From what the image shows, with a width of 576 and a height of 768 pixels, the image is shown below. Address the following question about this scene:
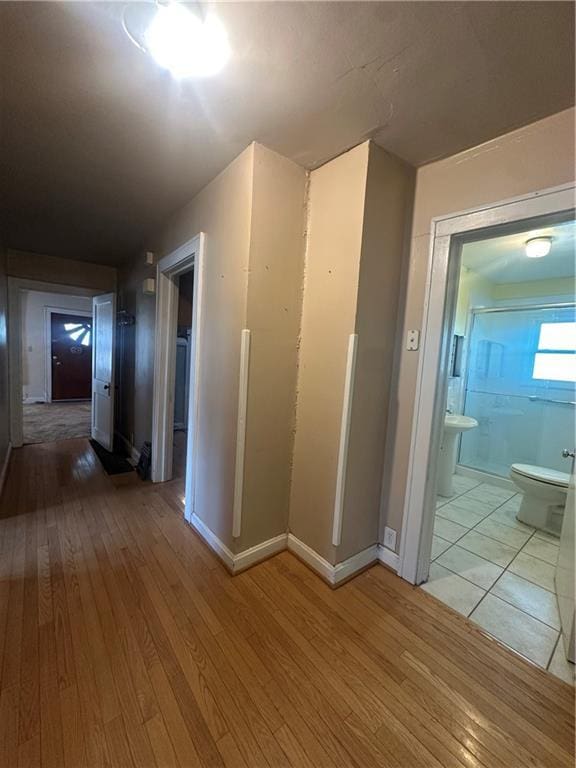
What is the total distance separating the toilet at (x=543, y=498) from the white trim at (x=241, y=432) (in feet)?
7.55

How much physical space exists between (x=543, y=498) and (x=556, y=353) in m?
1.62

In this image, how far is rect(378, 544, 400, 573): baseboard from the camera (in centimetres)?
179

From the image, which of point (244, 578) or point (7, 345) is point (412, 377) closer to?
point (244, 578)

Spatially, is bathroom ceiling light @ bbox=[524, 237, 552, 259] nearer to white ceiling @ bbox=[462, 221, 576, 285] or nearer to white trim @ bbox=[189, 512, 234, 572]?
white ceiling @ bbox=[462, 221, 576, 285]

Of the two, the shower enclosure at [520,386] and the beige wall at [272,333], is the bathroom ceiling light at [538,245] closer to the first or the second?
the shower enclosure at [520,386]

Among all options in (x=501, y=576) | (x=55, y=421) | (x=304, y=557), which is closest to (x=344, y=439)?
(x=304, y=557)

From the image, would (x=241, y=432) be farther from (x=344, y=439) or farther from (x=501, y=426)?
(x=501, y=426)

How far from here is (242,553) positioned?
1766mm

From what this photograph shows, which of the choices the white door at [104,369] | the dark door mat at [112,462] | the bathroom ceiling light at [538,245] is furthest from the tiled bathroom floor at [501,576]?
the white door at [104,369]

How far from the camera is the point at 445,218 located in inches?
61.4

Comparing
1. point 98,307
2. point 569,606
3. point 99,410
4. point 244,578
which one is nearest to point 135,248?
point 98,307

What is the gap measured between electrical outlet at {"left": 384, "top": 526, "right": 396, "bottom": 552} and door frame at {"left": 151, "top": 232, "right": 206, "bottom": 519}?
1.32 m

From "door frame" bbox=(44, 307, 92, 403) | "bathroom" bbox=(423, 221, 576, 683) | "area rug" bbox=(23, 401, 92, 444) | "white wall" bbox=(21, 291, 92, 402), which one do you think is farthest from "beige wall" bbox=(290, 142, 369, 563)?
"door frame" bbox=(44, 307, 92, 403)

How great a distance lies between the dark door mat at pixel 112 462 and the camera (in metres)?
3.08
